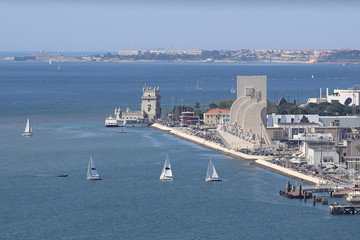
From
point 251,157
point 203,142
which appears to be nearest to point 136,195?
point 251,157

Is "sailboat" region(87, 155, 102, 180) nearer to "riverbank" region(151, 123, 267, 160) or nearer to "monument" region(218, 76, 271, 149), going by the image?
"riverbank" region(151, 123, 267, 160)

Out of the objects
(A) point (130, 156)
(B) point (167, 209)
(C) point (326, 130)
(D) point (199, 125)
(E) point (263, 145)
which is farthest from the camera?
(D) point (199, 125)

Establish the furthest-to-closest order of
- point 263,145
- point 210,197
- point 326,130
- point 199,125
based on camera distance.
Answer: point 199,125, point 326,130, point 263,145, point 210,197

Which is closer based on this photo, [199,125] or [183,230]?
[183,230]

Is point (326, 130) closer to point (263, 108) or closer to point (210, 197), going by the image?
point (263, 108)

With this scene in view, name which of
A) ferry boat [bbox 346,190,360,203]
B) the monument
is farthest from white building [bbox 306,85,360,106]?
ferry boat [bbox 346,190,360,203]

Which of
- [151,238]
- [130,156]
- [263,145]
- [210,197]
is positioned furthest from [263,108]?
[151,238]
